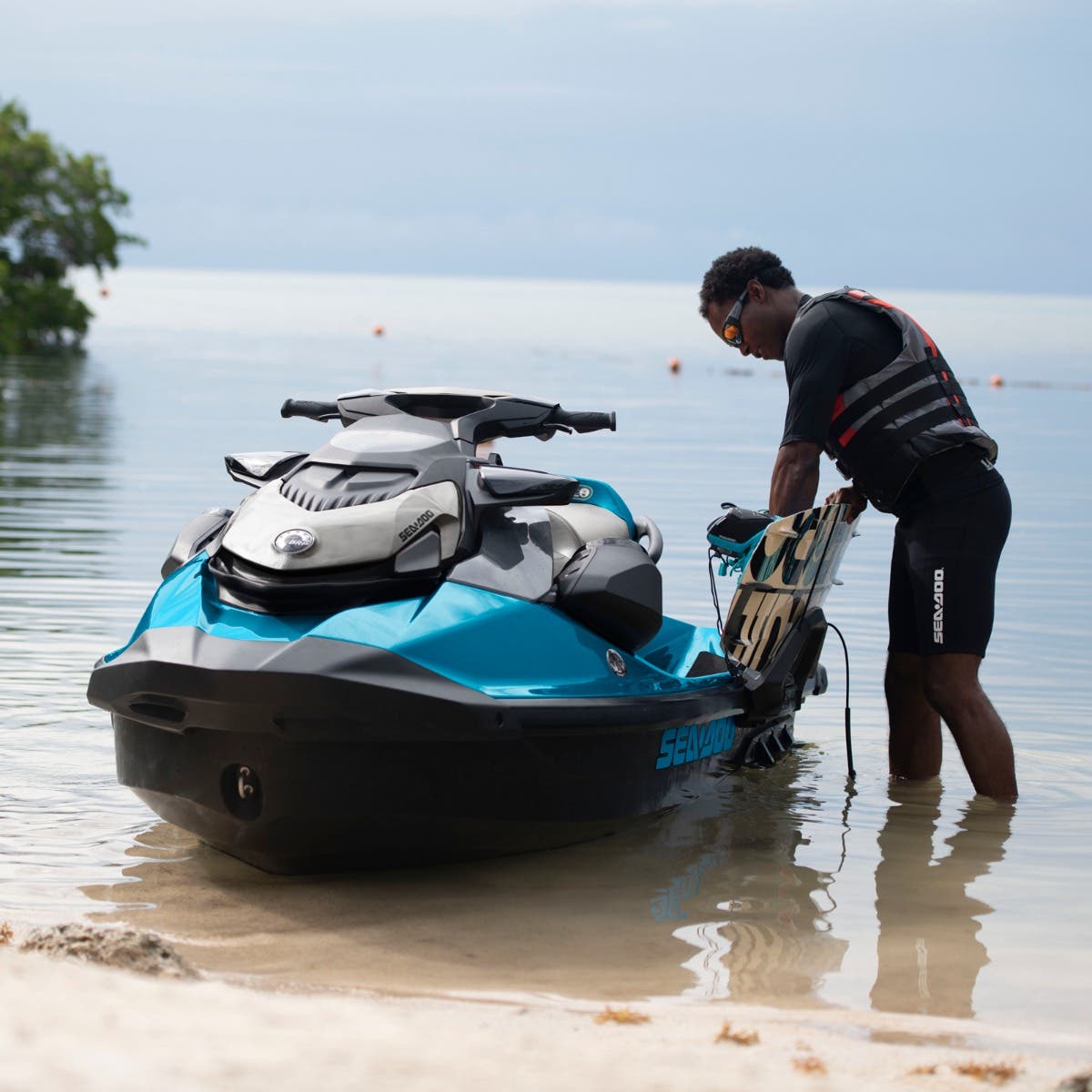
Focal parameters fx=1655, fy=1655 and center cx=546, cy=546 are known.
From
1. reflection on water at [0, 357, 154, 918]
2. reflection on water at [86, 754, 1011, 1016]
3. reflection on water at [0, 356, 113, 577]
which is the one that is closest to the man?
reflection on water at [86, 754, 1011, 1016]

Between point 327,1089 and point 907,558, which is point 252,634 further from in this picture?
point 907,558

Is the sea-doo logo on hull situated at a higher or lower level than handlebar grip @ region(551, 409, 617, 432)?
lower

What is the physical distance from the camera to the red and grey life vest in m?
4.99

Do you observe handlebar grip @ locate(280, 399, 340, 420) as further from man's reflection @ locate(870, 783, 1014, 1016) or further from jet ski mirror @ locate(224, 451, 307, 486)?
man's reflection @ locate(870, 783, 1014, 1016)

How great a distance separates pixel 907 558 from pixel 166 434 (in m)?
14.1

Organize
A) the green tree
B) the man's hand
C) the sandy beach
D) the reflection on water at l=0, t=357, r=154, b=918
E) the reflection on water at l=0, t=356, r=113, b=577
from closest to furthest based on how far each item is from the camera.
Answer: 1. the sandy beach
2. the reflection on water at l=0, t=357, r=154, b=918
3. the man's hand
4. the reflection on water at l=0, t=356, r=113, b=577
5. the green tree

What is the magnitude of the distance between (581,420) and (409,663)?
1.10 metres

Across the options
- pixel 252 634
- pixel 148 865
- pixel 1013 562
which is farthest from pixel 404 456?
pixel 1013 562

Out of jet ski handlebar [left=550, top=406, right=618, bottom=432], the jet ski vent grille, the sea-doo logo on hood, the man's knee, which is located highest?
jet ski handlebar [left=550, top=406, right=618, bottom=432]

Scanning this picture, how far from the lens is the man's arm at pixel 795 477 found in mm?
4809

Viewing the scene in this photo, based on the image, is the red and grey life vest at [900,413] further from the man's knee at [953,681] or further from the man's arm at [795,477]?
the man's knee at [953,681]

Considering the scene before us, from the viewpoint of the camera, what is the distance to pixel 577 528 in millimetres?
4562

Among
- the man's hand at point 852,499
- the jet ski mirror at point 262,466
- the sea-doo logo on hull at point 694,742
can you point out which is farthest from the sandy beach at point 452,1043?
the man's hand at point 852,499

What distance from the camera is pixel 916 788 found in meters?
5.62
